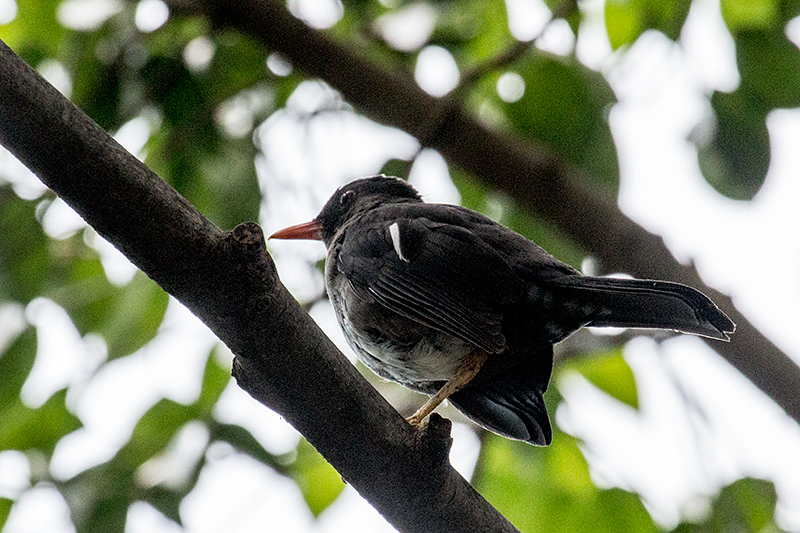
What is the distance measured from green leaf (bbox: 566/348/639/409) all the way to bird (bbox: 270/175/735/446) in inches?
36.8

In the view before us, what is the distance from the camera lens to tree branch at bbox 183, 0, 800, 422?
3619 millimetres

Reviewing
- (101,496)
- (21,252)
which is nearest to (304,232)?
(21,252)

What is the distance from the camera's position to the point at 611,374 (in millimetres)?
4176

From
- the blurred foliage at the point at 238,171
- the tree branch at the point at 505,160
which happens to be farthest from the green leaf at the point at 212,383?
the tree branch at the point at 505,160

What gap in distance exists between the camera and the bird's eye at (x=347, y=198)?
414cm

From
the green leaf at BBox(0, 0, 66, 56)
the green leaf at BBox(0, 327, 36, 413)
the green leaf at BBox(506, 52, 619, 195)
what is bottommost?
the green leaf at BBox(0, 327, 36, 413)

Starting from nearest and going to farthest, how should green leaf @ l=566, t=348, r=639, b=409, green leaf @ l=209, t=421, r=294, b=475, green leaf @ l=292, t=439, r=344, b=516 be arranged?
green leaf @ l=209, t=421, r=294, b=475 < green leaf @ l=566, t=348, r=639, b=409 < green leaf @ l=292, t=439, r=344, b=516

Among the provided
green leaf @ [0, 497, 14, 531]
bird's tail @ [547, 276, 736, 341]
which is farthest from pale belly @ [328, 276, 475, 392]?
green leaf @ [0, 497, 14, 531]

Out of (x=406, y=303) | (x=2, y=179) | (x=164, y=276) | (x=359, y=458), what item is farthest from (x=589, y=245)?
(x=2, y=179)

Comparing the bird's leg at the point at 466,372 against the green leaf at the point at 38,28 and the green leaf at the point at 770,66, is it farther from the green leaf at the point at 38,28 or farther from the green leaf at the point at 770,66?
the green leaf at the point at 38,28

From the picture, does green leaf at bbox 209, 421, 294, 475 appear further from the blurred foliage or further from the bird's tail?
the bird's tail

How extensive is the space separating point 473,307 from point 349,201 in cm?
143

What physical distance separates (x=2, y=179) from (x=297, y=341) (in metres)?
2.67

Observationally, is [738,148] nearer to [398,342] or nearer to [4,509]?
[398,342]
